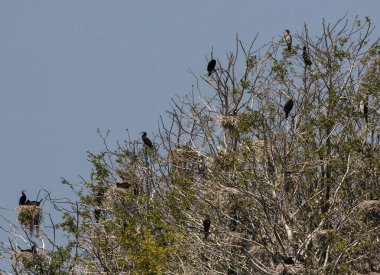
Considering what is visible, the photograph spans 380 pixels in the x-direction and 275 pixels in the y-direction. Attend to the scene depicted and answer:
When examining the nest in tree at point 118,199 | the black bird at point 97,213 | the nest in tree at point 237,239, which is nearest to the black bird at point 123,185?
the nest in tree at point 118,199

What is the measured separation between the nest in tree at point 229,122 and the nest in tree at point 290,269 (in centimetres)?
577

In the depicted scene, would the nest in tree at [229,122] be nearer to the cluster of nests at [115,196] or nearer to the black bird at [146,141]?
the cluster of nests at [115,196]

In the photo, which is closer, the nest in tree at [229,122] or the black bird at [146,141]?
the nest in tree at [229,122]

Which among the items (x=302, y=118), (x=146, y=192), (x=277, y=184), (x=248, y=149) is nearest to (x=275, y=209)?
(x=277, y=184)

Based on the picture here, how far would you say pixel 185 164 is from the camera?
3291 cm

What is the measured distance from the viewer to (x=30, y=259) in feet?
98.3

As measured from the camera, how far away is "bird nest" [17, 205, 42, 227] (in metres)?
31.8

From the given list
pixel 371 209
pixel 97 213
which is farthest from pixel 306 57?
pixel 97 213

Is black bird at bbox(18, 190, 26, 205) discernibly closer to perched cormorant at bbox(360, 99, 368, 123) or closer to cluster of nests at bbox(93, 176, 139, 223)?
cluster of nests at bbox(93, 176, 139, 223)

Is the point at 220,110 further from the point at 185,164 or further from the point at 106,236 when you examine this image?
the point at 106,236

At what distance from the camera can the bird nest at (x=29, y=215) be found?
31781 mm

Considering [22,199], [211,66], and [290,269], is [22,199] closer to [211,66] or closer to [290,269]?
[211,66]

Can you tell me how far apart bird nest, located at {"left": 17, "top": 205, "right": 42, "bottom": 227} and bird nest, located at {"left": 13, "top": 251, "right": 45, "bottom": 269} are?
169 centimetres

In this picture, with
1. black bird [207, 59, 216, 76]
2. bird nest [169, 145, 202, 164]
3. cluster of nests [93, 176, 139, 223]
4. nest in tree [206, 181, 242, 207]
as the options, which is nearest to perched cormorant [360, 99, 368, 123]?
black bird [207, 59, 216, 76]
